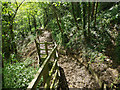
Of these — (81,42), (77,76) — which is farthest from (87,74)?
(81,42)

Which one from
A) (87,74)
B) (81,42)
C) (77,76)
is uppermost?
(81,42)

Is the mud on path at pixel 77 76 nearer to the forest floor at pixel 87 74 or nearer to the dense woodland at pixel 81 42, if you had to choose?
the forest floor at pixel 87 74

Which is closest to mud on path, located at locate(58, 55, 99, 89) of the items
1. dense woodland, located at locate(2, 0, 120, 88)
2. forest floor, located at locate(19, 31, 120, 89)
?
forest floor, located at locate(19, 31, 120, 89)

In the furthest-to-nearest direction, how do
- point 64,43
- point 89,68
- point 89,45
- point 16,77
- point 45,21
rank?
point 45,21
point 64,43
point 89,45
point 89,68
point 16,77

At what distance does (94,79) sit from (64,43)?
4960 mm

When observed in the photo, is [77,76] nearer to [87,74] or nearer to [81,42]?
[87,74]

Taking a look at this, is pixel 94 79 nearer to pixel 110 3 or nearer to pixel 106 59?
pixel 106 59

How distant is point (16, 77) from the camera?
3811 mm

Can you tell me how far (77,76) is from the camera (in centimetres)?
500

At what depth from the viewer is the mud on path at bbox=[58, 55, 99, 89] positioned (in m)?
4.32

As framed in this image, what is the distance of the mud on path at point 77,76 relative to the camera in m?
4.32

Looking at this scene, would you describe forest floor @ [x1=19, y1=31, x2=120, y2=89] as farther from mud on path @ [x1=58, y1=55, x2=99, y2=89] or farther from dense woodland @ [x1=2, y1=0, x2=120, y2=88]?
dense woodland @ [x1=2, y1=0, x2=120, y2=88]

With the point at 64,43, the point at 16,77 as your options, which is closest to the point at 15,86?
the point at 16,77

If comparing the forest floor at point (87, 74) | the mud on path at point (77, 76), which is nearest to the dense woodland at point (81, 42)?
the forest floor at point (87, 74)
